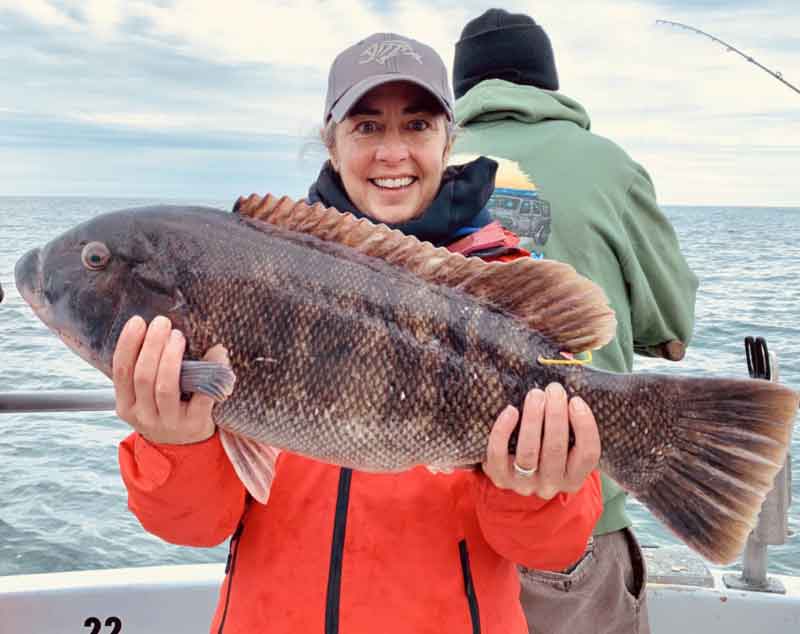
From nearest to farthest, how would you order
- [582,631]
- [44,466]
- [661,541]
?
[582,631]
[661,541]
[44,466]

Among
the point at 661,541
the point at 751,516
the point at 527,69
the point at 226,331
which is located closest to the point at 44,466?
the point at 661,541

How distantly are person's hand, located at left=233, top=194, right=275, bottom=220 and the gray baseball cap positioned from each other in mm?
507

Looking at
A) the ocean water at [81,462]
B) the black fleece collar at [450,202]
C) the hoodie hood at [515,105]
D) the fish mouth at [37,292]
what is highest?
the hoodie hood at [515,105]

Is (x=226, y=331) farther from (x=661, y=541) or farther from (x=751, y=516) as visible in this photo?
(x=661, y=541)

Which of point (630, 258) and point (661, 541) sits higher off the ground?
point (630, 258)

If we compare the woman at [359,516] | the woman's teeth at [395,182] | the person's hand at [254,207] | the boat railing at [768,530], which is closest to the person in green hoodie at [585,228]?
the boat railing at [768,530]

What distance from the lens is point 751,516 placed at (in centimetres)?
194

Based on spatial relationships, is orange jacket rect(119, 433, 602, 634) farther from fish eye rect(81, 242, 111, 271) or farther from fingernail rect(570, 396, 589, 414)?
fish eye rect(81, 242, 111, 271)

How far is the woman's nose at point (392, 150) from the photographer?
2557 mm

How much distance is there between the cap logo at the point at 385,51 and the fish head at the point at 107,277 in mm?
851

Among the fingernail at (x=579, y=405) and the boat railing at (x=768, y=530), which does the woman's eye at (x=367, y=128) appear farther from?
the boat railing at (x=768, y=530)

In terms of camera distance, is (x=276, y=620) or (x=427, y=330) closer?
(x=427, y=330)

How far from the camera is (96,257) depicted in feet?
6.91

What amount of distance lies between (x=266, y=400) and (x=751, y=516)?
1180 millimetres
